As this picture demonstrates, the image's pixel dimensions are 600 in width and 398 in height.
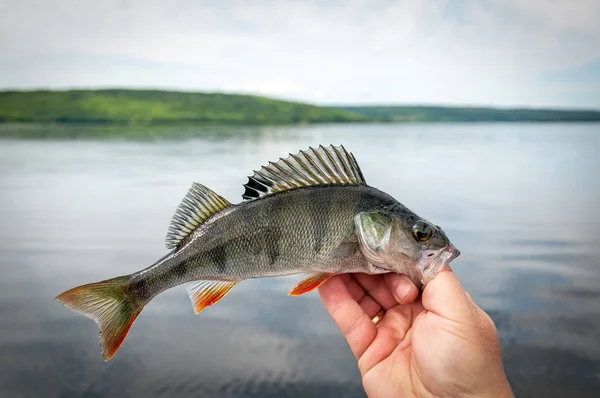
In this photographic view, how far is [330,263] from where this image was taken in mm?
2232

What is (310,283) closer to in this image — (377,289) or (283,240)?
(283,240)

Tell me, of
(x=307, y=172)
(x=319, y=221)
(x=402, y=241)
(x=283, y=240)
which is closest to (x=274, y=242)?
(x=283, y=240)

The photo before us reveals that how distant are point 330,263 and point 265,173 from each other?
44 centimetres

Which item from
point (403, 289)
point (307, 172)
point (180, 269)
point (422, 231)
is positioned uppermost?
point (307, 172)

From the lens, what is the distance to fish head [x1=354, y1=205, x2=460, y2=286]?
2189mm

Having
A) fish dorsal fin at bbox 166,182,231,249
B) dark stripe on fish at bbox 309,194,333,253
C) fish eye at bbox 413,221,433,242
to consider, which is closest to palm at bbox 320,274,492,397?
fish eye at bbox 413,221,433,242

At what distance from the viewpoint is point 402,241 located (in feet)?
7.25

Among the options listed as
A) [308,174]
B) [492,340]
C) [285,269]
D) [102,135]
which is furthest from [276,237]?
[102,135]

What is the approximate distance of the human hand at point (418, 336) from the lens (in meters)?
2.23

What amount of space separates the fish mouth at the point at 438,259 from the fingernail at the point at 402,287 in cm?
15

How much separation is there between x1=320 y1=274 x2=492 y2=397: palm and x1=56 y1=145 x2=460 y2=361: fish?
244 millimetres

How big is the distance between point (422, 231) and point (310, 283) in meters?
0.49

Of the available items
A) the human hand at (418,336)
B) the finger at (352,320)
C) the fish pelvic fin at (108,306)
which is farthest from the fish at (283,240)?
the finger at (352,320)

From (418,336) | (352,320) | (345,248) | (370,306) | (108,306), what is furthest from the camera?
(370,306)
